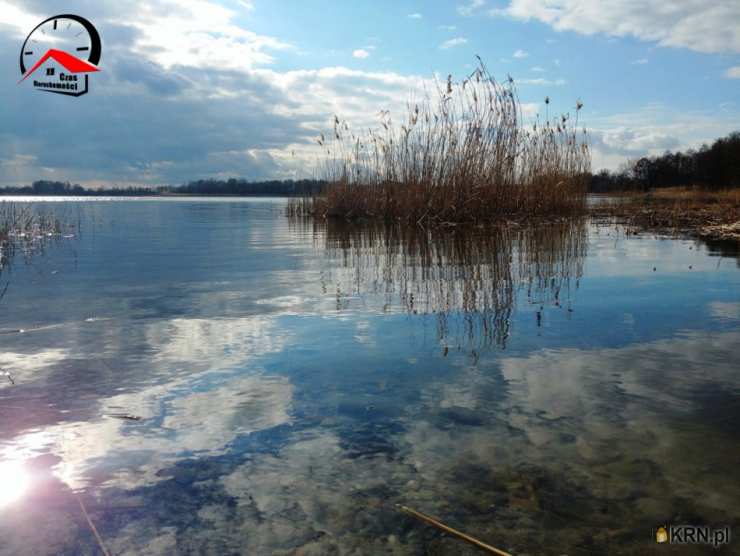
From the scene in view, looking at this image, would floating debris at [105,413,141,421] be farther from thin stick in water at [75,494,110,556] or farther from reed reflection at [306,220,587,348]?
reed reflection at [306,220,587,348]

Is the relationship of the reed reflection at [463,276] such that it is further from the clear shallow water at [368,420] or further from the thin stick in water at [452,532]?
the thin stick in water at [452,532]

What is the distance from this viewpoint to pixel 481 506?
1045 mm

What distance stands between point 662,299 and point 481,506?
2392 mm

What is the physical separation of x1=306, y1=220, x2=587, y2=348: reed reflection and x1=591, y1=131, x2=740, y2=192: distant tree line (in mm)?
26388

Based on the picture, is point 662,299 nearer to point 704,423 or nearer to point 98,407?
point 704,423

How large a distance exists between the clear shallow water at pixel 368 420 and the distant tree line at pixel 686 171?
1170 inches

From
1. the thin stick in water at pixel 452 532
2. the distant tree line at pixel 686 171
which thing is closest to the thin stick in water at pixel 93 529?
the thin stick in water at pixel 452 532

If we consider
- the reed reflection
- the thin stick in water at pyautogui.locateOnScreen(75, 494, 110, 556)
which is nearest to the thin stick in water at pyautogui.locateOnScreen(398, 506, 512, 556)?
the thin stick in water at pyautogui.locateOnScreen(75, 494, 110, 556)

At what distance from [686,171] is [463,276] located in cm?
4366

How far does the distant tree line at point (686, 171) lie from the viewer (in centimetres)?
3114

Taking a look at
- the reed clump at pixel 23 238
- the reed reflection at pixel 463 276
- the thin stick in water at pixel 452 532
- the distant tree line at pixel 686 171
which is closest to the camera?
the thin stick in water at pixel 452 532

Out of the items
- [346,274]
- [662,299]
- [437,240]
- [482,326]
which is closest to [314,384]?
[482,326]

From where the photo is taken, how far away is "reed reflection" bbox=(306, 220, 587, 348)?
2623mm

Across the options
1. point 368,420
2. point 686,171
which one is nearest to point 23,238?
point 368,420
